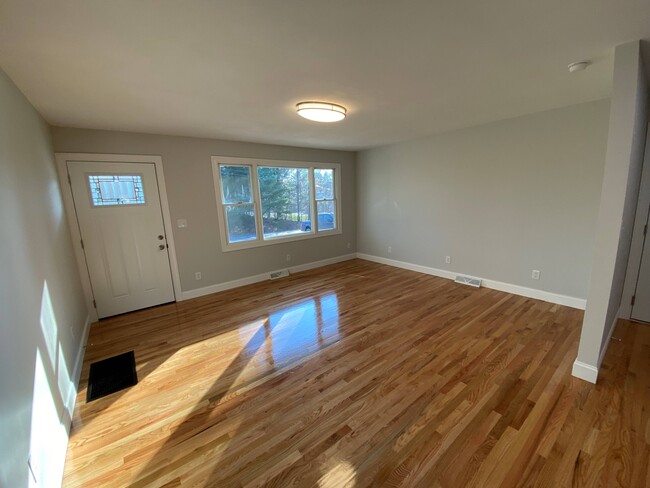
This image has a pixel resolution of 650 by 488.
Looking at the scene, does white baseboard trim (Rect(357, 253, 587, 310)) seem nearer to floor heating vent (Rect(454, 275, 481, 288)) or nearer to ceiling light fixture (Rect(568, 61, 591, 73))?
floor heating vent (Rect(454, 275, 481, 288))

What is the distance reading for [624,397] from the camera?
6.45ft

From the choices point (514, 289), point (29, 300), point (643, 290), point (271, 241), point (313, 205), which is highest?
point (313, 205)

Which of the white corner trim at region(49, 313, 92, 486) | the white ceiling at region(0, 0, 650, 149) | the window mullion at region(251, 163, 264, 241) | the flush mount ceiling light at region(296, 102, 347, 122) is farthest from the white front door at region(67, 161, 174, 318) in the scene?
the flush mount ceiling light at region(296, 102, 347, 122)

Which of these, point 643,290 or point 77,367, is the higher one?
point 643,290

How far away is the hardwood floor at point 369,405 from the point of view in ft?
5.05

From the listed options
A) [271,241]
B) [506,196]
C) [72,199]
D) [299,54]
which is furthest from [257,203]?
[506,196]

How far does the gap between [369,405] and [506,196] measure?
345cm

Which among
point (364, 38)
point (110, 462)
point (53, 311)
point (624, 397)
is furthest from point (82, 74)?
point (624, 397)

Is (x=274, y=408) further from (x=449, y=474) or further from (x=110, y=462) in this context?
(x=449, y=474)

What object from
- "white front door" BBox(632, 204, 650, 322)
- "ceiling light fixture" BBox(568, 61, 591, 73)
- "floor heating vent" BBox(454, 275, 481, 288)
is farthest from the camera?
"floor heating vent" BBox(454, 275, 481, 288)

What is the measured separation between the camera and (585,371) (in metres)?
2.15

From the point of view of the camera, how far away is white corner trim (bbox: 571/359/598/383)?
2.11 metres

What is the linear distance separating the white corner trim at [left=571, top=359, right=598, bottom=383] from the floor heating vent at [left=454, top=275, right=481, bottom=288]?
6.91 ft

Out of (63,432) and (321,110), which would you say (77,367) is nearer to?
(63,432)
